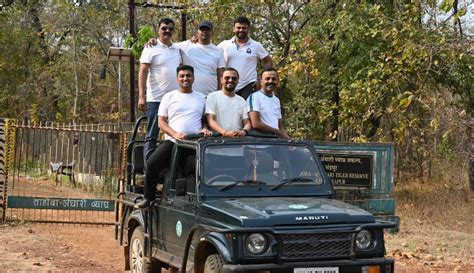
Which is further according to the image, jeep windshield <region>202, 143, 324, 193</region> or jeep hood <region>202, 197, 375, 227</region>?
jeep windshield <region>202, 143, 324, 193</region>

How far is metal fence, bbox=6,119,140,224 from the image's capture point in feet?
54.6

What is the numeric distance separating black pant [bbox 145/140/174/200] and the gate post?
6.93m

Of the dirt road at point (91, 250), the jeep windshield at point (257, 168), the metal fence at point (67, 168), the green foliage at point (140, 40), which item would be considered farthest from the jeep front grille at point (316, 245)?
the green foliage at point (140, 40)

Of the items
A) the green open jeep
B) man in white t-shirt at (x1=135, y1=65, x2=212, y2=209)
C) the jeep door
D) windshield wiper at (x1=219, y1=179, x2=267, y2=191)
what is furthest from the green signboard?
windshield wiper at (x1=219, y1=179, x2=267, y2=191)

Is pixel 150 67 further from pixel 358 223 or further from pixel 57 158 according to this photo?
pixel 57 158

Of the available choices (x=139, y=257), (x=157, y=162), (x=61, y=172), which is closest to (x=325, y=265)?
(x=157, y=162)

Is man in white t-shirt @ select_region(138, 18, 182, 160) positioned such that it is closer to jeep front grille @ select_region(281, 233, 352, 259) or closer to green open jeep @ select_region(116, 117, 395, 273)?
green open jeep @ select_region(116, 117, 395, 273)

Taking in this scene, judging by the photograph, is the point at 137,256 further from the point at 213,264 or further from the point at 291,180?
the point at 213,264

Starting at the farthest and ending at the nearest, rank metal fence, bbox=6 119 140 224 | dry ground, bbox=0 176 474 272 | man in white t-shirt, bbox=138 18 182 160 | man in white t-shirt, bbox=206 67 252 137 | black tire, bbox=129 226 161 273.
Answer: metal fence, bbox=6 119 140 224
dry ground, bbox=0 176 474 272
man in white t-shirt, bbox=138 18 182 160
black tire, bbox=129 226 161 273
man in white t-shirt, bbox=206 67 252 137

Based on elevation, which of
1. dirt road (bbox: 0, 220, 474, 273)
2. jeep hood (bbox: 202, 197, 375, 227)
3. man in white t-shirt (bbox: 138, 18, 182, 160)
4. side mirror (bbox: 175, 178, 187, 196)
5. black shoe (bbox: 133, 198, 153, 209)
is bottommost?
dirt road (bbox: 0, 220, 474, 273)

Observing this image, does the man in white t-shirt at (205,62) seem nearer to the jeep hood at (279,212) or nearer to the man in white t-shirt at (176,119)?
the man in white t-shirt at (176,119)

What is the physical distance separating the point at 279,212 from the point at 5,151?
364 inches

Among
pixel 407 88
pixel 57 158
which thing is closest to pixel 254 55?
pixel 407 88

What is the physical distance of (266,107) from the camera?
8.98m
